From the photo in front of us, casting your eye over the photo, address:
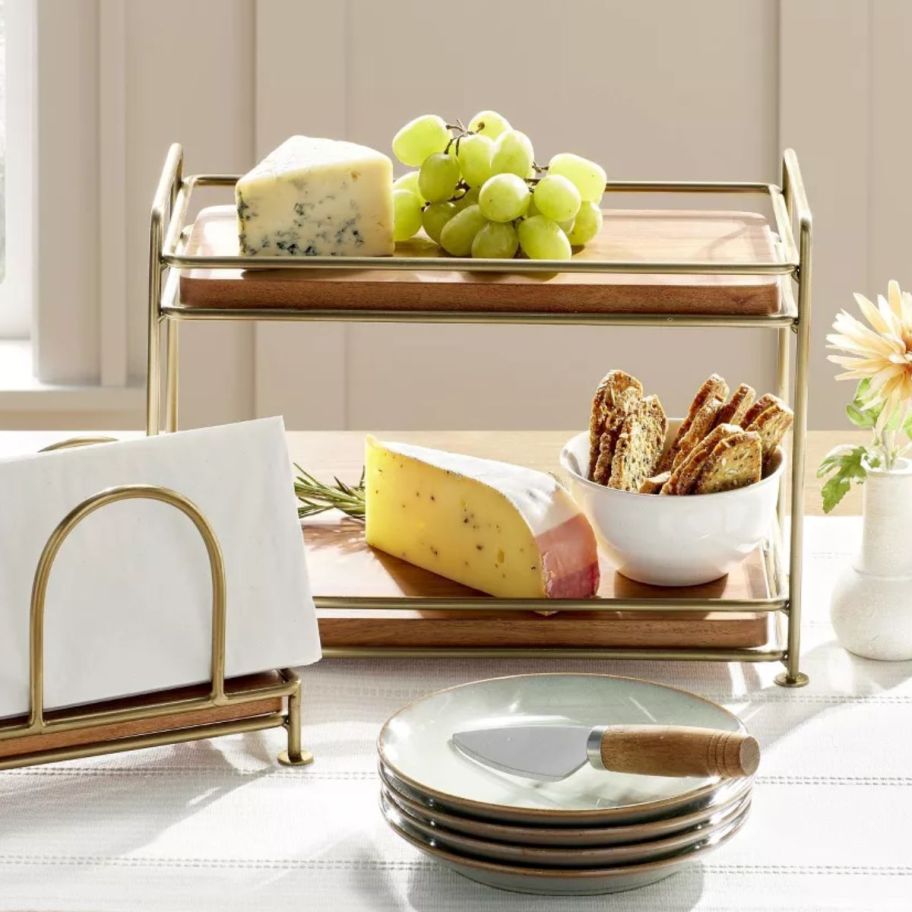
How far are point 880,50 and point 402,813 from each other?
7.18ft

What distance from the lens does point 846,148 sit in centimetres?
268

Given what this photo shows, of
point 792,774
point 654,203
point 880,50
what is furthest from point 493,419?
point 792,774

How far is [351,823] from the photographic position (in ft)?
2.93

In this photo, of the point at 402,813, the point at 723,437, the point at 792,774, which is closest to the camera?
the point at 402,813

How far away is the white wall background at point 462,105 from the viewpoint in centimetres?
264

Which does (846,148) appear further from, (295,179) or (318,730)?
(318,730)

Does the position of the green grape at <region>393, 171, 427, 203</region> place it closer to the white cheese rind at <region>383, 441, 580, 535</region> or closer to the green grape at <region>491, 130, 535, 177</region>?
the green grape at <region>491, 130, 535, 177</region>

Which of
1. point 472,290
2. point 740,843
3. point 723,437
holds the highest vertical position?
point 472,290

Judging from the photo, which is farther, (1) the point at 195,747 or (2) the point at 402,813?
(1) the point at 195,747

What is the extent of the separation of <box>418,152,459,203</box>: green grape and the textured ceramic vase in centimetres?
39

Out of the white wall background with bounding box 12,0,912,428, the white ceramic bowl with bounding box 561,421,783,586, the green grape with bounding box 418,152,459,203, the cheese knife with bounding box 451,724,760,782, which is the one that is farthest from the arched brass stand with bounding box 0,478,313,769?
the white wall background with bounding box 12,0,912,428

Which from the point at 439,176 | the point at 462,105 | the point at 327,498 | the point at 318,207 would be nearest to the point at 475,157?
the point at 439,176

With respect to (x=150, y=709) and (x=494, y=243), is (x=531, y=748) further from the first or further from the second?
(x=494, y=243)

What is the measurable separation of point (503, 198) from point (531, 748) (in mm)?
427
